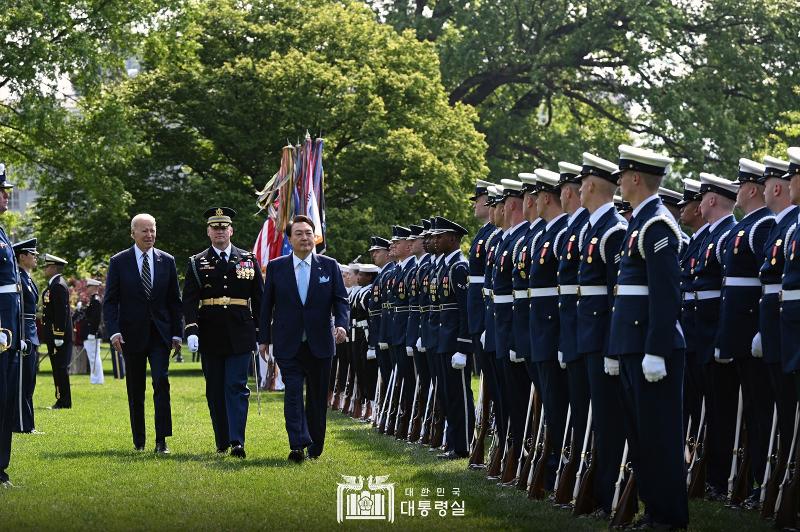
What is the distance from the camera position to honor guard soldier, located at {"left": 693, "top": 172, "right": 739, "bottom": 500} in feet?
34.6

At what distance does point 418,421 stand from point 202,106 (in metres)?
24.5

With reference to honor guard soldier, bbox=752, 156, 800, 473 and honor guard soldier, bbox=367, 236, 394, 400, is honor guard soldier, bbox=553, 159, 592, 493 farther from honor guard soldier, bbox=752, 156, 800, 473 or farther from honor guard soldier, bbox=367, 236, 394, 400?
honor guard soldier, bbox=367, 236, 394, 400

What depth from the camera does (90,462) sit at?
13445 mm

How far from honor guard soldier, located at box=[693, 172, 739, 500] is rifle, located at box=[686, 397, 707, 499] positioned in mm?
47

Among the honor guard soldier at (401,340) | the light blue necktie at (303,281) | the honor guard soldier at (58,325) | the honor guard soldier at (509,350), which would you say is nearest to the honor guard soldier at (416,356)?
the honor guard soldier at (401,340)

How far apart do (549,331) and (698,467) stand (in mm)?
1515

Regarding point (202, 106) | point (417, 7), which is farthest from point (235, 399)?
point (417, 7)

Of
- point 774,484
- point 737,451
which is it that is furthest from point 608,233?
point 737,451

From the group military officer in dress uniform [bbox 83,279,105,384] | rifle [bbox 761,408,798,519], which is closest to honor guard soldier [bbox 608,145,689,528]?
rifle [bbox 761,408,798,519]

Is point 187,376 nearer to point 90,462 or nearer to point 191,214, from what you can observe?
point 191,214

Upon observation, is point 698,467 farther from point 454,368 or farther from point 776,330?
point 454,368

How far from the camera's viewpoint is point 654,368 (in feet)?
27.7

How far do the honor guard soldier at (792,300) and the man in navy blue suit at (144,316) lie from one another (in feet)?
22.6

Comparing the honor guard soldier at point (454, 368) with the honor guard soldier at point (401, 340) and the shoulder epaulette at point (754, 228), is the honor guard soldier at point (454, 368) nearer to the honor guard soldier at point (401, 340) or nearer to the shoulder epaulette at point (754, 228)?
the honor guard soldier at point (401, 340)
